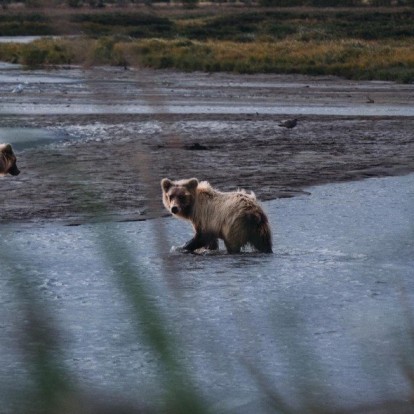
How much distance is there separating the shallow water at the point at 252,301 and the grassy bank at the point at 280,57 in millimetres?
26901

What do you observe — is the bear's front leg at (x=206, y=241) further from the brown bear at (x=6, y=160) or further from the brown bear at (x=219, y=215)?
the brown bear at (x=6, y=160)

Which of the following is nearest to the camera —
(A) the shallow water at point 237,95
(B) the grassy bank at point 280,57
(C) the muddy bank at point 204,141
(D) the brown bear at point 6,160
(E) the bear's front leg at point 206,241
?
(C) the muddy bank at point 204,141

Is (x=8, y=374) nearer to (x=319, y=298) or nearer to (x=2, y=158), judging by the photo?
(x=319, y=298)

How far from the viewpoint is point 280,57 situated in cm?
4441

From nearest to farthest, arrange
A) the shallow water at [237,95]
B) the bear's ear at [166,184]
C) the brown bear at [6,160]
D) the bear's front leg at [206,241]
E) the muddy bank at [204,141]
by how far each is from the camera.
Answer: the muddy bank at [204,141]
the bear's front leg at [206,241]
the bear's ear at [166,184]
the brown bear at [6,160]
the shallow water at [237,95]

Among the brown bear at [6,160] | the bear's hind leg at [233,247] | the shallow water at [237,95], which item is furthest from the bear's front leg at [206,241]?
the shallow water at [237,95]

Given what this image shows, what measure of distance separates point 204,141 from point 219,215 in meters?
9.96

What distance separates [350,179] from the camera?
13922 mm

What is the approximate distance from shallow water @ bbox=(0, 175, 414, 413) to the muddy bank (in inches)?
7.6

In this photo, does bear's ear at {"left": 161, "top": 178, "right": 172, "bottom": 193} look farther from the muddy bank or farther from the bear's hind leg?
the bear's hind leg

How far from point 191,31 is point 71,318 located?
5527 centimetres

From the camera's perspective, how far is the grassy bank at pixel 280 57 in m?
40.2

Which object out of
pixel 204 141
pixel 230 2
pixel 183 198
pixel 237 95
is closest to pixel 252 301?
pixel 230 2

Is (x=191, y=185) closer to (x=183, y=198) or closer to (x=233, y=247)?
(x=183, y=198)
